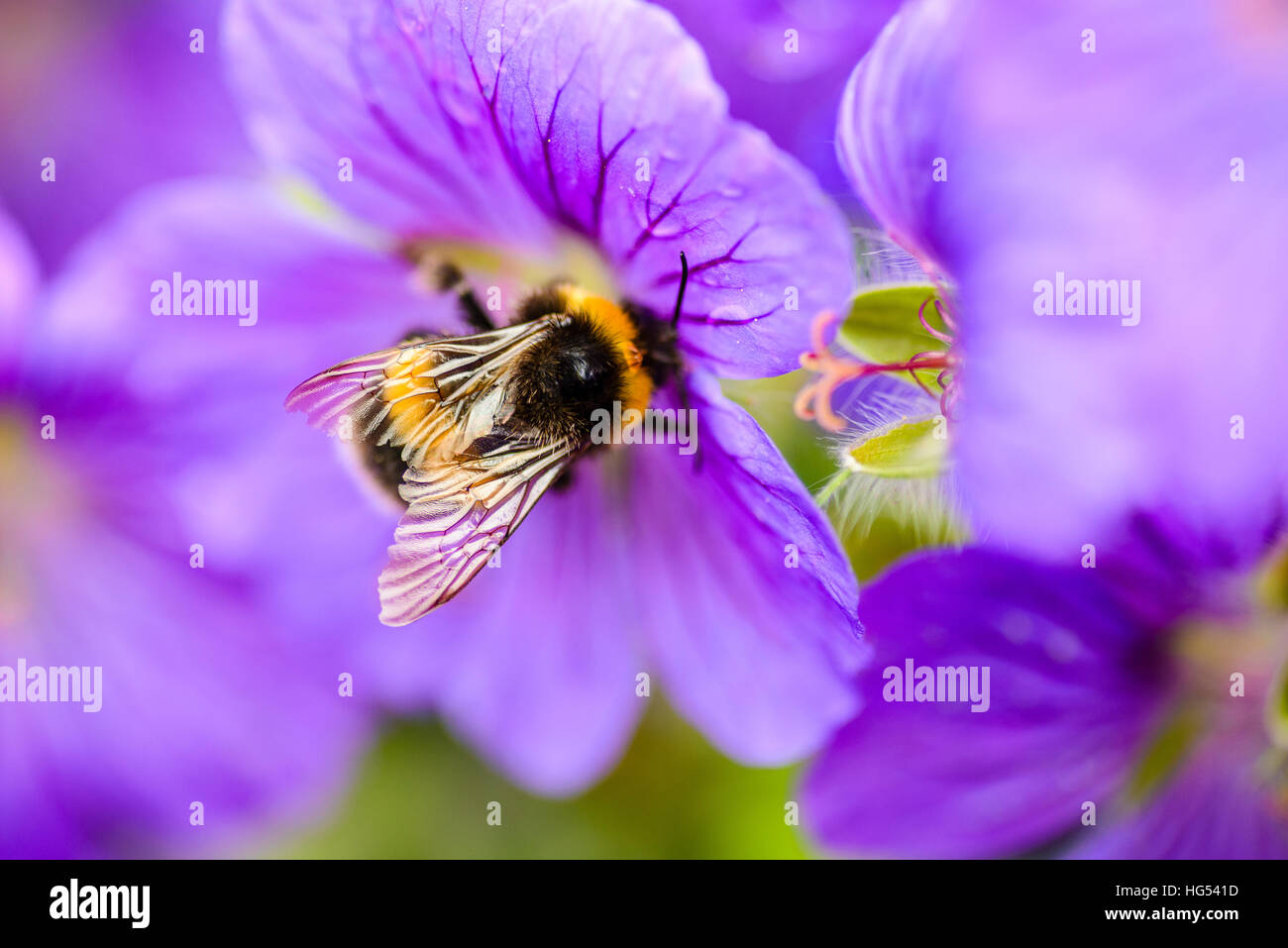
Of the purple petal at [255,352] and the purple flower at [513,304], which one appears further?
the purple petal at [255,352]

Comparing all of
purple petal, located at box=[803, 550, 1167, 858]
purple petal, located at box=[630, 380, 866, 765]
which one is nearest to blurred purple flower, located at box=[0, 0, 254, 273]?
purple petal, located at box=[630, 380, 866, 765]

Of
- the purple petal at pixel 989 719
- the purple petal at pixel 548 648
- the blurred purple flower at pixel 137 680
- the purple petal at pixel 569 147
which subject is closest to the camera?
the purple petal at pixel 569 147

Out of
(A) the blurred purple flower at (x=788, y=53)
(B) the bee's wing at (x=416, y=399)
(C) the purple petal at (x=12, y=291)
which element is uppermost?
(A) the blurred purple flower at (x=788, y=53)

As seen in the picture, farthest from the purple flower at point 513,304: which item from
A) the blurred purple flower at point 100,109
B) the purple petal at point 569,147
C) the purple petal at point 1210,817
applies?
the purple petal at point 1210,817

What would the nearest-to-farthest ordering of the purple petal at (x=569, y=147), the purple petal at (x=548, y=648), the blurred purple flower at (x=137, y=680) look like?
the purple petal at (x=569, y=147) → the purple petal at (x=548, y=648) → the blurred purple flower at (x=137, y=680)

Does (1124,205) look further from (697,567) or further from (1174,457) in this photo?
(697,567)

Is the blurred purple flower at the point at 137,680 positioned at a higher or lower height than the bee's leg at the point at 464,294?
lower

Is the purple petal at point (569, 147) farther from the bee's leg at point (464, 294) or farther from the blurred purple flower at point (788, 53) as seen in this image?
the blurred purple flower at point (788, 53)
